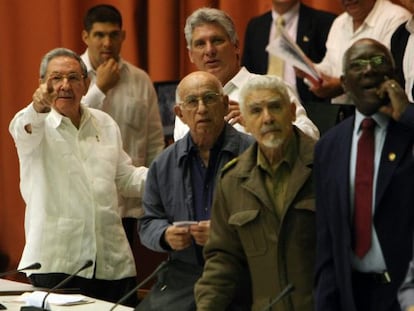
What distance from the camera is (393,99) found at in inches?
134

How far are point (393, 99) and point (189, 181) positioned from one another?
1.00 meters

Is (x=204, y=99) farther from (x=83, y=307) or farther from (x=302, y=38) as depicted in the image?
(x=302, y=38)

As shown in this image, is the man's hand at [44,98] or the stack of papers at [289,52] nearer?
the man's hand at [44,98]

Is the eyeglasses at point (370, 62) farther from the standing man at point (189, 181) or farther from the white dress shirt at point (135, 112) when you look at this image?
the white dress shirt at point (135, 112)

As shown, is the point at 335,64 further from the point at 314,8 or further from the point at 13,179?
the point at 13,179

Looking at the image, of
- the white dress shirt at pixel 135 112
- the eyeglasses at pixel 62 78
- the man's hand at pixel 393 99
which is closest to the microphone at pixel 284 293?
the man's hand at pixel 393 99

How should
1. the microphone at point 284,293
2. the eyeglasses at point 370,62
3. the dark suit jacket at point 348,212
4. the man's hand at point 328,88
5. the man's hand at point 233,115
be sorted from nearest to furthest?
the dark suit jacket at point 348,212
the eyeglasses at point 370,62
the microphone at point 284,293
the man's hand at point 233,115
the man's hand at point 328,88

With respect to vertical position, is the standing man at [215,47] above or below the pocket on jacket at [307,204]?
above

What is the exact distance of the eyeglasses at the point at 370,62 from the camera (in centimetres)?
347

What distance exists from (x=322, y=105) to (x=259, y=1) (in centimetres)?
153

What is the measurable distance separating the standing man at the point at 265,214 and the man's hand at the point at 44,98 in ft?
3.75

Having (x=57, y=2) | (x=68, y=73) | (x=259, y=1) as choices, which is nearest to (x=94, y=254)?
(x=68, y=73)

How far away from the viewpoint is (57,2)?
7090 millimetres

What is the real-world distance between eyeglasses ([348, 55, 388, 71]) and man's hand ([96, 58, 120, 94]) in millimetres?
2469
